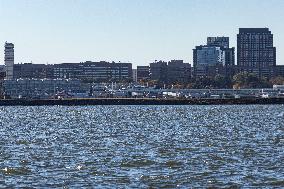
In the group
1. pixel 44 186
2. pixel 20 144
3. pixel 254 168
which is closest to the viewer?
pixel 44 186

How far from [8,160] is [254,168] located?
1362 centimetres

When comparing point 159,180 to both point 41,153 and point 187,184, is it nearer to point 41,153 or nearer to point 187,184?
point 187,184

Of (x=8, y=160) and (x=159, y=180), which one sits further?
(x=8, y=160)

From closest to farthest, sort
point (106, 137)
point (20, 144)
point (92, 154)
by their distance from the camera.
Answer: point (92, 154)
point (20, 144)
point (106, 137)

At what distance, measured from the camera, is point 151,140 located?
57.4 meters

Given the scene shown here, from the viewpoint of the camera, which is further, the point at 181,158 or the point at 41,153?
the point at 41,153

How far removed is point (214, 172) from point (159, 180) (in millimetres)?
3510

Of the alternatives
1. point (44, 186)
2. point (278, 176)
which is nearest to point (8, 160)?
point (44, 186)

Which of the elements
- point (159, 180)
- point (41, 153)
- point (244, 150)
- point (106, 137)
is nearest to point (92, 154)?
point (41, 153)

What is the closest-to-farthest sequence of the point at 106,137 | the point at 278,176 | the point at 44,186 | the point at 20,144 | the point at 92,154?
1. the point at 44,186
2. the point at 278,176
3. the point at 92,154
4. the point at 20,144
5. the point at 106,137

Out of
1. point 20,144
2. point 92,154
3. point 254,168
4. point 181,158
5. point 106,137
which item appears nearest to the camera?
point 254,168

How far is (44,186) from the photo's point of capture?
3167 cm

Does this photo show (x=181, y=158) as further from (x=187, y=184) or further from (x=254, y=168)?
(x=187, y=184)

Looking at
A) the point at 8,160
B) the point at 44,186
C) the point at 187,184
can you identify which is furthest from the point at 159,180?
the point at 8,160
